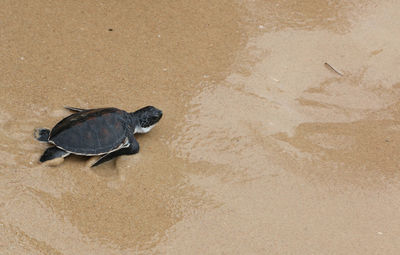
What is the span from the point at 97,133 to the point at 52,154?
36 cm

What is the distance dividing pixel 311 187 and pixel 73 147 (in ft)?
5.97

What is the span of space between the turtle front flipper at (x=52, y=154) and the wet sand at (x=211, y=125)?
0.23 feet

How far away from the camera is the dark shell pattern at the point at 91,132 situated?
11.2 ft

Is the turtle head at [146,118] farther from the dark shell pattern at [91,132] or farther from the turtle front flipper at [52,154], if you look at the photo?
the turtle front flipper at [52,154]

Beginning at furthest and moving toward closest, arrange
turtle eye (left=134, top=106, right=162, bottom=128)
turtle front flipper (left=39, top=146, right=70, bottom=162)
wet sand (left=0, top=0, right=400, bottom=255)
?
turtle eye (left=134, top=106, right=162, bottom=128) → turtle front flipper (left=39, top=146, right=70, bottom=162) → wet sand (left=0, top=0, right=400, bottom=255)

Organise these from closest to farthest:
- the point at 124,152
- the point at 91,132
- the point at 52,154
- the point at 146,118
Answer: the point at 52,154
the point at 91,132
the point at 124,152
the point at 146,118

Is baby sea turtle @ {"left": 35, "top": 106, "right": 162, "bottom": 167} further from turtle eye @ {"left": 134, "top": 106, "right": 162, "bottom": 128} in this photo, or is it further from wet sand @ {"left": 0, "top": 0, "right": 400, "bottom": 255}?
wet sand @ {"left": 0, "top": 0, "right": 400, "bottom": 255}

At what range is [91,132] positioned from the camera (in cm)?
348

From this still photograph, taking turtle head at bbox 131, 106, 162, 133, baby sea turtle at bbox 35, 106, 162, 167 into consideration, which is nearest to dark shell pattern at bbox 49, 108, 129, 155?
baby sea turtle at bbox 35, 106, 162, 167

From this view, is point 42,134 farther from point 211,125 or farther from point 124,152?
point 211,125

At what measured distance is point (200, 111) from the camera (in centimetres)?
418

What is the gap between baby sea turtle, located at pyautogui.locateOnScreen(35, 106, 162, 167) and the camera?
3.40m

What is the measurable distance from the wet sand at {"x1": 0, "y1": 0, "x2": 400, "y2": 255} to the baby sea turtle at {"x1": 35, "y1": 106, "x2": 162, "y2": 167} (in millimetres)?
106

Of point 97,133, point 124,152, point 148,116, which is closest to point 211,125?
point 148,116
